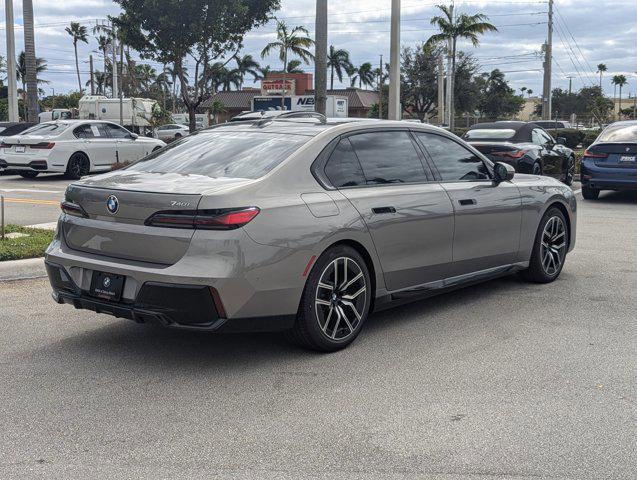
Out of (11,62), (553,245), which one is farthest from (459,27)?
(553,245)

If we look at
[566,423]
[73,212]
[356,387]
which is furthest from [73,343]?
[566,423]

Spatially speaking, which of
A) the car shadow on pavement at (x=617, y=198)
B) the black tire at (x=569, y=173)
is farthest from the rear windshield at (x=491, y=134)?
the black tire at (x=569, y=173)

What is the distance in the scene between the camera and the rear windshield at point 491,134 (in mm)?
15633

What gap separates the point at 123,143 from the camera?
2009 centimetres

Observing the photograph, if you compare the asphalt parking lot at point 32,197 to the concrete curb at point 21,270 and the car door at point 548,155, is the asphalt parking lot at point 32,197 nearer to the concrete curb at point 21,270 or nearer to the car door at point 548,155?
the concrete curb at point 21,270

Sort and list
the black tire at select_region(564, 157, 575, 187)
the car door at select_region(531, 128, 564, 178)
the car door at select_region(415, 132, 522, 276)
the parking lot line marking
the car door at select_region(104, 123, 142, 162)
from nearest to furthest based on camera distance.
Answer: the car door at select_region(415, 132, 522, 276) < the parking lot line marking < the car door at select_region(531, 128, 564, 178) < the black tire at select_region(564, 157, 575, 187) < the car door at select_region(104, 123, 142, 162)

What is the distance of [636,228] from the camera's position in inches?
450

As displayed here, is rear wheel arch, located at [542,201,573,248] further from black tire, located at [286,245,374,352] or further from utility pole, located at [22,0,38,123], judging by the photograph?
utility pole, located at [22,0,38,123]

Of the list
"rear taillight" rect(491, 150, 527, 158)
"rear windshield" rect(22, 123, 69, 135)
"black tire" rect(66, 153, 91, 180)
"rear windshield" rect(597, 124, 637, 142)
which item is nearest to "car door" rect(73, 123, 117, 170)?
"black tire" rect(66, 153, 91, 180)

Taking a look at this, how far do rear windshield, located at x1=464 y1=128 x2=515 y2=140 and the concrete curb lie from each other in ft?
33.8

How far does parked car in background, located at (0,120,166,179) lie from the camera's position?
18391mm

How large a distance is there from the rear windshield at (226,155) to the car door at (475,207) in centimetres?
137

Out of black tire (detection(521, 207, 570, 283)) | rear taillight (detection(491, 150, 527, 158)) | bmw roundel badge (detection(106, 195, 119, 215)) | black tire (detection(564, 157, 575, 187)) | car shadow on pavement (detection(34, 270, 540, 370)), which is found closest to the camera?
bmw roundel badge (detection(106, 195, 119, 215))

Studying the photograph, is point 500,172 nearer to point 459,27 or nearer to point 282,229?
point 282,229
